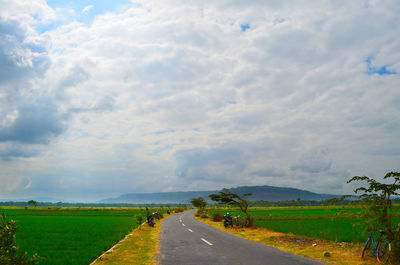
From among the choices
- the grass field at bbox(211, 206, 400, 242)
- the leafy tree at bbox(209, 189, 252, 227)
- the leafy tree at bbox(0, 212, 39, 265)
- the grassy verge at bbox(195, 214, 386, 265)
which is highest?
the leafy tree at bbox(0, 212, 39, 265)

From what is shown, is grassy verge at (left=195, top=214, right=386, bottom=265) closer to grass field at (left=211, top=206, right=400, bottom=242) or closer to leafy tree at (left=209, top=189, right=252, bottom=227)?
grass field at (left=211, top=206, right=400, bottom=242)

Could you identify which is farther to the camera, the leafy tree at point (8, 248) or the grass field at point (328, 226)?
the grass field at point (328, 226)

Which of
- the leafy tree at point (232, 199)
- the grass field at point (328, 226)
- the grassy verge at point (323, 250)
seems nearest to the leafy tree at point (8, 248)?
the grassy verge at point (323, 250)

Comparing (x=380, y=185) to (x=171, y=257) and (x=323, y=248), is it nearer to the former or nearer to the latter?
(x=323, y=248)

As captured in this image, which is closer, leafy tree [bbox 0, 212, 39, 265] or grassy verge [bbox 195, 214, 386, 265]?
leafy tree [bbox 0, 212, 39, 265]

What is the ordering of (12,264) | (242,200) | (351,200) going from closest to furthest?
1. (12,264)
2. (351,200)
3. (242,200)

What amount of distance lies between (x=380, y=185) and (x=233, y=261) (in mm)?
6629

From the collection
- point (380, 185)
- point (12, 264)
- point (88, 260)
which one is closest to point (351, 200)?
point (380, 185)

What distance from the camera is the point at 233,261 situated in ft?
33.7

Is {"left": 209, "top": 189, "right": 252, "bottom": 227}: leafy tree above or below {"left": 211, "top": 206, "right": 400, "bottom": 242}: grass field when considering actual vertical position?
above

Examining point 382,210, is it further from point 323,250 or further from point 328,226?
point 328,226

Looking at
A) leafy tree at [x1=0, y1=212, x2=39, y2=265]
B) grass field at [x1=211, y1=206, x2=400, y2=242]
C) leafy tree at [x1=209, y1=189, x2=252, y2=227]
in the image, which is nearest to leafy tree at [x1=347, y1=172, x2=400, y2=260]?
grass field at [x1=211, y1=206, x2=400, y2=242]

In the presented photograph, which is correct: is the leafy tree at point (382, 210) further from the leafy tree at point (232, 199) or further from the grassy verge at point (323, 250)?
the leafy tree at point (232, 199)

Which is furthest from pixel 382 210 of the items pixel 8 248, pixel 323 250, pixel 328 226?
pixel 328 226
